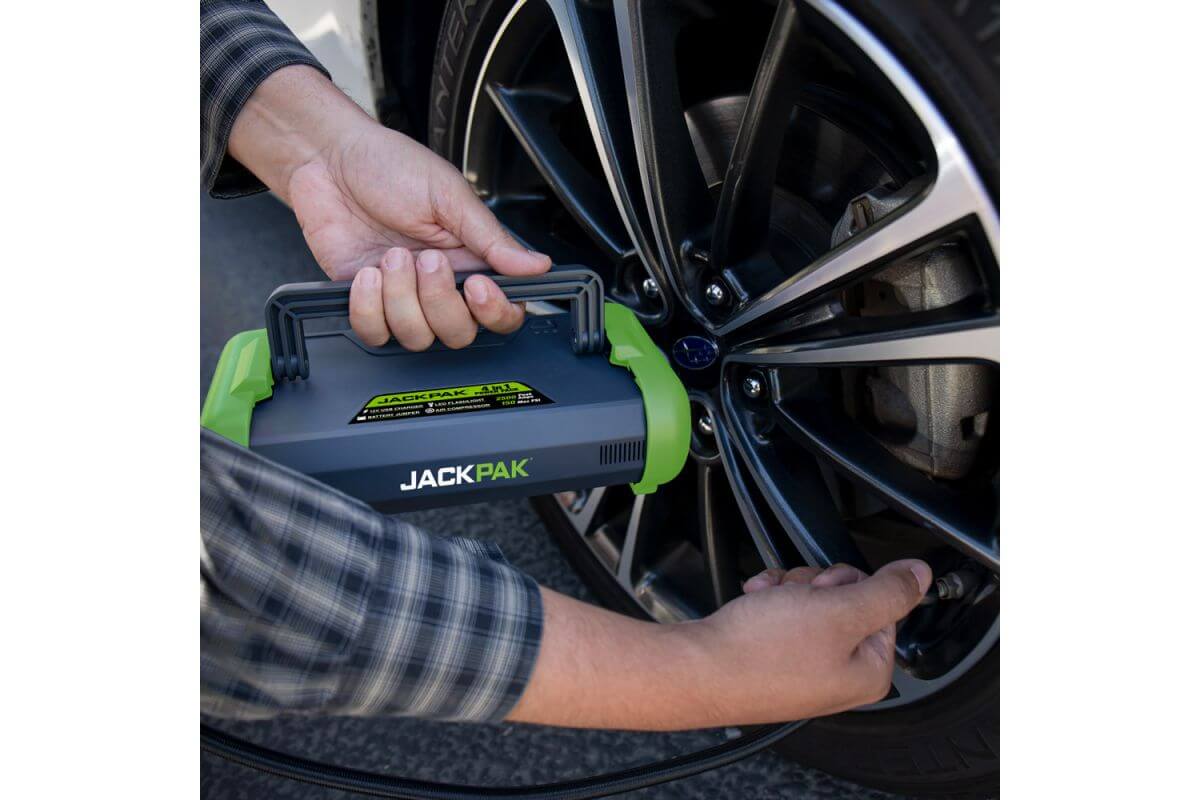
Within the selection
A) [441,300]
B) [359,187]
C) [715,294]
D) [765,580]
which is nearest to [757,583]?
[765,580]

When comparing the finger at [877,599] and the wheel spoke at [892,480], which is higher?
the wheel spoke at [892,480]

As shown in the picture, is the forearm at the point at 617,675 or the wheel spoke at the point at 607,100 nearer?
the forearm at the point at 617,675

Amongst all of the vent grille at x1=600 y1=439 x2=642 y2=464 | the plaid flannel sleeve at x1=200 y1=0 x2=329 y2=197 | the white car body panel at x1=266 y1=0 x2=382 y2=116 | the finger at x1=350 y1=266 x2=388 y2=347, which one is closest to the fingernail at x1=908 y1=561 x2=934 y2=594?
the vent grille at x1=600 y1=439 x2=642 y2=464

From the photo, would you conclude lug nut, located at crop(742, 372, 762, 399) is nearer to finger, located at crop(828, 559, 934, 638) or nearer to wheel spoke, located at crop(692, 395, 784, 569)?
wheel spoke, located at crop(692, 395, 784, 569)

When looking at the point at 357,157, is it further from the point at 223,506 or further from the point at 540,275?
the point at 223,506

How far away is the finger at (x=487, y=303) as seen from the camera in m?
1.18

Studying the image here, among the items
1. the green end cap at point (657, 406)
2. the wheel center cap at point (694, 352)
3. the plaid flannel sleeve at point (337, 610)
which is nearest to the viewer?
the plaid flannel sleeve at point (337, 610)

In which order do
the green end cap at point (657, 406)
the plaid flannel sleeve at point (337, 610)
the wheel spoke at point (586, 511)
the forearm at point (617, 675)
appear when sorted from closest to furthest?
the plaid flannel sleeve at point (337, 610) → the forearm at point (617, 675) → the green end cap at point (657, 406) → the wheel spoke at point (586, 511)

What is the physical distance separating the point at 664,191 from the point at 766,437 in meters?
0.34

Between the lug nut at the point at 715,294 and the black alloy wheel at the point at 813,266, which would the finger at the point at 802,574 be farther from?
the lug nut at the point at 715,294

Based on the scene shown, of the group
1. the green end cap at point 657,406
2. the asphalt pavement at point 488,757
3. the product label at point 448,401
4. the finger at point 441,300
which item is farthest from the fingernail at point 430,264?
the asphalt pavement at point 488,757

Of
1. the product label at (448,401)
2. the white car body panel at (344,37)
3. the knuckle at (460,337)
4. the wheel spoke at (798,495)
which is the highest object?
the white car body panel at (344,37)

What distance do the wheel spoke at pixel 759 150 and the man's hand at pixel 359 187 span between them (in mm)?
234

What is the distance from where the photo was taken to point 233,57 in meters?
1.41
